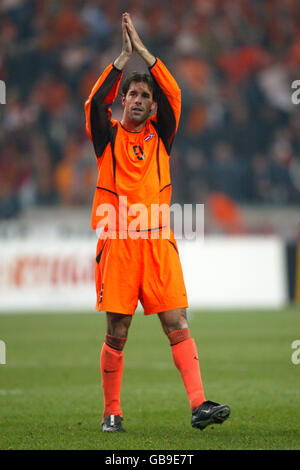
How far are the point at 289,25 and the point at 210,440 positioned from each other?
1655 centimetres

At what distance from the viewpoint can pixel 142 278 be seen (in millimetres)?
5012

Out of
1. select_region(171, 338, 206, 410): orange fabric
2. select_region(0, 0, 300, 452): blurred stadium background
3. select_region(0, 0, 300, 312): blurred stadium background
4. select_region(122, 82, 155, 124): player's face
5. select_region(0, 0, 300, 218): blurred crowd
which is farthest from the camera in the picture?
select_region(0, 0, 300, 218): blurred crowd

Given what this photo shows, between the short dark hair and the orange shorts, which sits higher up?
the short dark hair

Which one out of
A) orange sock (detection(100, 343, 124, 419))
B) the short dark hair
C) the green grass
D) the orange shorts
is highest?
the short dark hair

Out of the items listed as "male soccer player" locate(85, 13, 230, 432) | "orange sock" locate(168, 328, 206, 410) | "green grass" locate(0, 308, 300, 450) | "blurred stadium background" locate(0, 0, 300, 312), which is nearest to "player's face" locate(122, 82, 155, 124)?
"male soccer player" locate(85, 13, 230, 432)

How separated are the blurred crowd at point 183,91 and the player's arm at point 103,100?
1119 centimetres

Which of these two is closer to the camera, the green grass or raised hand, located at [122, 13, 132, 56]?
the green grass

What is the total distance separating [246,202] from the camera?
1694cm

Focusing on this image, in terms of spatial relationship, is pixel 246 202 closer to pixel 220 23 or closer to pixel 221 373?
pixel 220 23

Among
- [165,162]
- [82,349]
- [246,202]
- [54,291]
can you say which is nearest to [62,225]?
[54,291]

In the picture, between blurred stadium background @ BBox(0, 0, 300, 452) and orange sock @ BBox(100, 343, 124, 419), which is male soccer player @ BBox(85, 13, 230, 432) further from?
blurred stadium background @ BBox(0, 0, 300, 452)

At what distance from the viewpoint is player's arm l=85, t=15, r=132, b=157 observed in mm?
5039

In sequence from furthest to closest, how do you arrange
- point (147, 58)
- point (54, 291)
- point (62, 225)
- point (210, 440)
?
point (62, 225) < point (54, 291) < point (147, 58) < point (210, 440)

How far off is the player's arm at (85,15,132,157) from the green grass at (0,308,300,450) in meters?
1.71
